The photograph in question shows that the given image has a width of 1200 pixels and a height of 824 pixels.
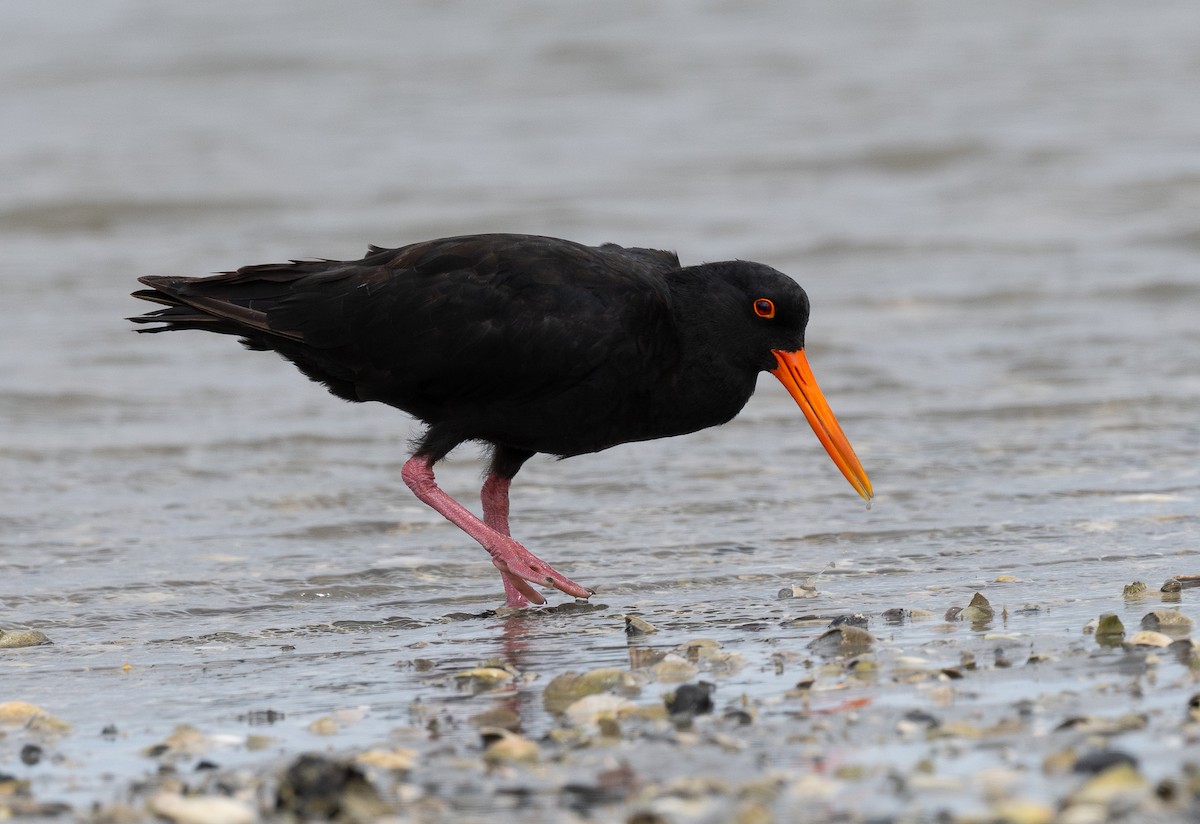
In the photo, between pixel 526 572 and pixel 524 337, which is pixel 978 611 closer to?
pixel 526 572

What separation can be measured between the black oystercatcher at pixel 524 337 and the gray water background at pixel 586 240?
24.2 inches

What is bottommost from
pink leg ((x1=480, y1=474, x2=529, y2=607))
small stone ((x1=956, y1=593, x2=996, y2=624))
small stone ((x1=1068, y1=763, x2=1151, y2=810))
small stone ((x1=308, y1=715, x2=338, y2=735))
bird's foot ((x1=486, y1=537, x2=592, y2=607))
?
small stone ((x1=1068, y1=763, x2=1151, y2=810))

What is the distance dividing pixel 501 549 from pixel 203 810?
8.74ft

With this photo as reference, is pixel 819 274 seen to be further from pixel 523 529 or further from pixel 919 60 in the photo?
pixel 919 60

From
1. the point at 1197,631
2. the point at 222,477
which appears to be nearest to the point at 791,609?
the point at 1197,631

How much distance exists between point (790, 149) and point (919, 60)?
5.44m

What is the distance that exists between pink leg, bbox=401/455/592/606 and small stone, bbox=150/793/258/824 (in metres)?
2.52

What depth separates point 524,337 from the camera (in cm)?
577

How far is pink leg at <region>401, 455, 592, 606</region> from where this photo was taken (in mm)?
5805

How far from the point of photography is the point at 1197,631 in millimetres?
4598

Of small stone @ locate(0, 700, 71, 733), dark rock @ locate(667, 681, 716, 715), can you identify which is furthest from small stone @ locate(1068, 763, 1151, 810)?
small stone @ locate(0, 700, 71, 733)

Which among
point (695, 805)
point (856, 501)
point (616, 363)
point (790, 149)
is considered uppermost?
point (790, 149)

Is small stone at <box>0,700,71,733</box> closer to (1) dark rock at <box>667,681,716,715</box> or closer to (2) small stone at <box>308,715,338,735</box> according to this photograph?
(2) small stone at <box>308,715,338,735</box>

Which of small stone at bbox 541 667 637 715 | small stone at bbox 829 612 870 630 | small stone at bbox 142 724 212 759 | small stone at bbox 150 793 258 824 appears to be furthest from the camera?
small stone at bbox 829 612 870 630
